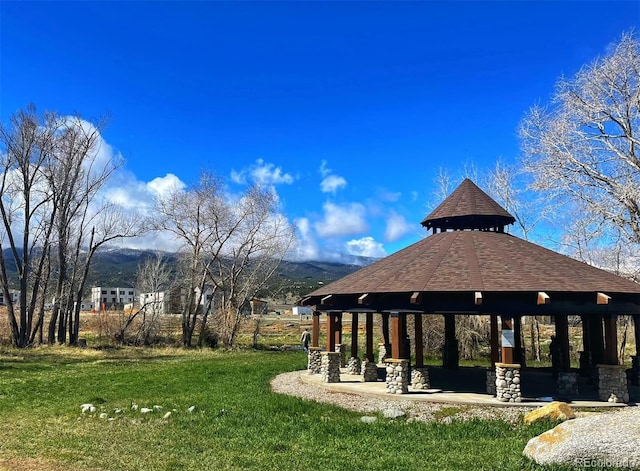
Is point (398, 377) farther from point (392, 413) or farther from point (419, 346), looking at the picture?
point (392, 413)

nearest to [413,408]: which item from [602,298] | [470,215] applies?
[602,298]

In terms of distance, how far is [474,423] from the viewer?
34.8 feet

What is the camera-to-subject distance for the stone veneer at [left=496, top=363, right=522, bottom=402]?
13156 millimetres

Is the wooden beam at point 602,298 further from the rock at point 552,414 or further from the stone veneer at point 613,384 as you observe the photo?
the rock at point 552,414

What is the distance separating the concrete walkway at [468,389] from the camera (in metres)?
13.2

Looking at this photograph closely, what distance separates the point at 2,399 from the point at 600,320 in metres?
17.9

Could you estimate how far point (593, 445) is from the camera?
7523 mm

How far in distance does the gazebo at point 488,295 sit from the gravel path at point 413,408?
1016 mm

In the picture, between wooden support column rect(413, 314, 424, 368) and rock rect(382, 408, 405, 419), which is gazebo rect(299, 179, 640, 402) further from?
rock rect(382, 408, 405, 419)

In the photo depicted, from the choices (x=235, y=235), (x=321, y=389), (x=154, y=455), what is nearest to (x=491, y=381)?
(x=321, y=389)

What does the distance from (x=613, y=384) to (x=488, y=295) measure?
3.81 meters

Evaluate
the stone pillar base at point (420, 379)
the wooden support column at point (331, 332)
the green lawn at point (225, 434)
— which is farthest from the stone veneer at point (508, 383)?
the wooden support column at point (331, 332)

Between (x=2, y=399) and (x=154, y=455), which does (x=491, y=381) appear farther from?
(x=2, y=399)

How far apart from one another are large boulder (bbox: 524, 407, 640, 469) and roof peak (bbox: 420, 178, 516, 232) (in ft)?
36.8
